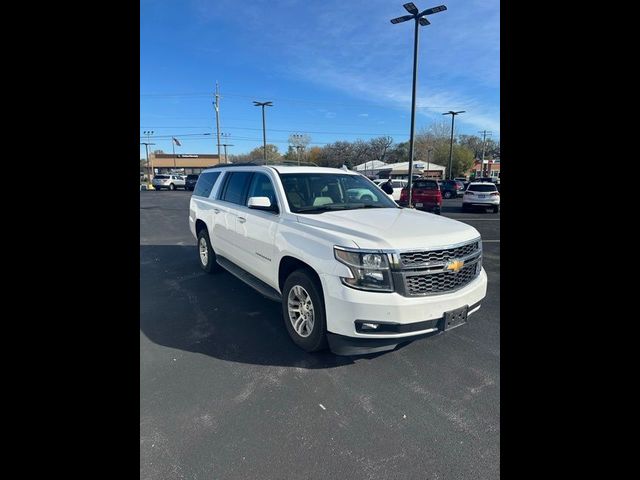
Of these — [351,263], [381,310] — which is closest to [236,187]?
[351,263]

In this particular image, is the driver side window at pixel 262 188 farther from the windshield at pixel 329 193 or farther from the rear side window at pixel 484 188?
the rear side window at pixel 484 188

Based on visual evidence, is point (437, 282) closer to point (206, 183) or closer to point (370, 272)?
point (370, 272)

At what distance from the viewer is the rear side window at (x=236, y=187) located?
4.91 meters

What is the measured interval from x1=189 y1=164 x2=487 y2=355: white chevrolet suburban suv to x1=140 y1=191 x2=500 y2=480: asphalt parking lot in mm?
380

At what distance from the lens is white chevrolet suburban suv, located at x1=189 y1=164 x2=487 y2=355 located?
8.98ft

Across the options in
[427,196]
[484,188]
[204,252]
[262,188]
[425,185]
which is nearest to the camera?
[262,188]

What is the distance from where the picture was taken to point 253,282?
434 centimetres

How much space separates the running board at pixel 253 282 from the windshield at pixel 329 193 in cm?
102

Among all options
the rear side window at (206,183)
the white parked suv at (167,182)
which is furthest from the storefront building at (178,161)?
the rear side window at (206,183)

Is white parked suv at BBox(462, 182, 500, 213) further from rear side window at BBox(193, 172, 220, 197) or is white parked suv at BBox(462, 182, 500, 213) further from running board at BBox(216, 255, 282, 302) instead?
running board at BBox(216, 255, 282, 302)

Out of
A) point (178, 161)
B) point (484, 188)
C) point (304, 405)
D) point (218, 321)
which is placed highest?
point (178, 161)

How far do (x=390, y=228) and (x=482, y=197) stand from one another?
647 inches
